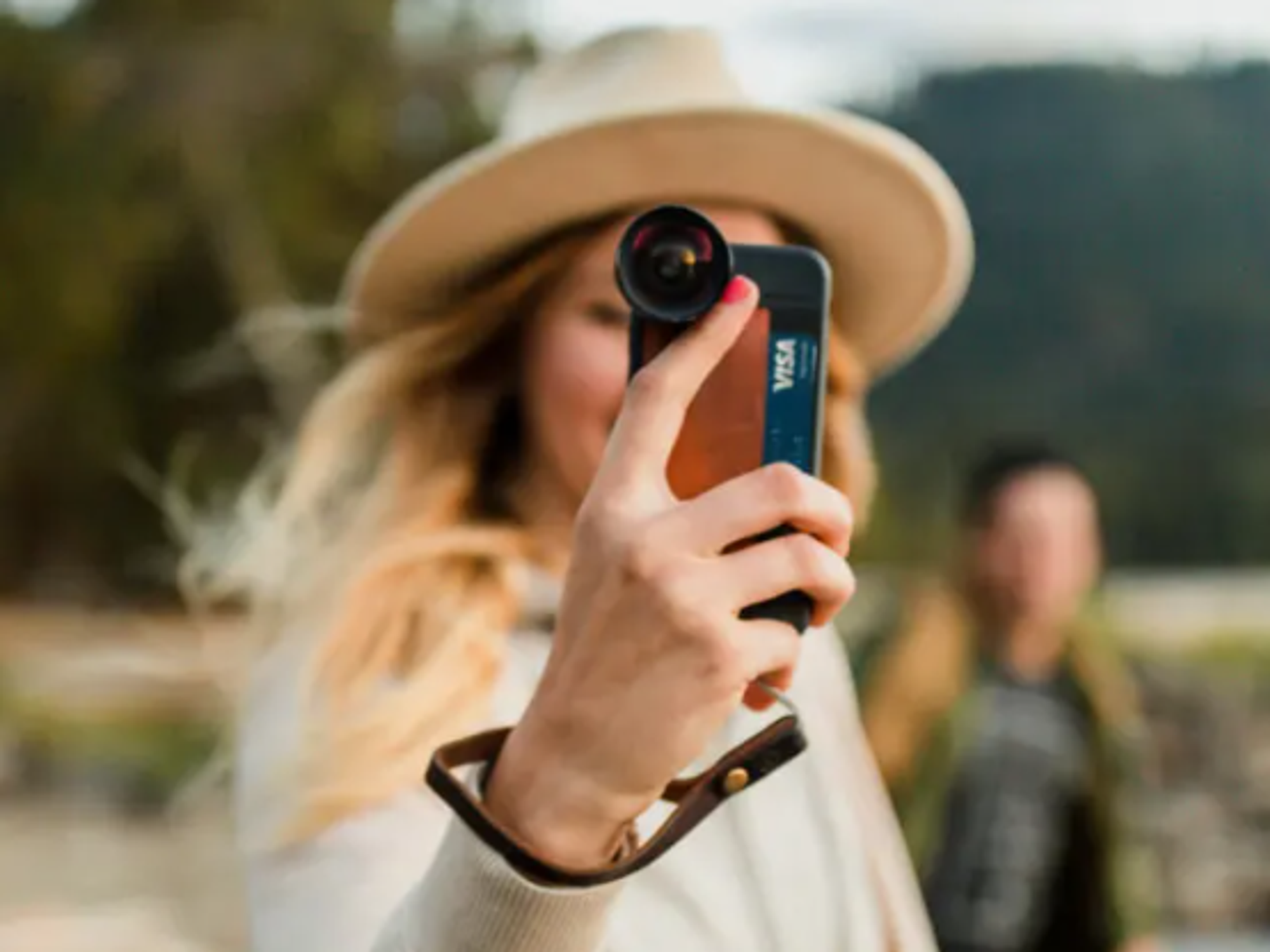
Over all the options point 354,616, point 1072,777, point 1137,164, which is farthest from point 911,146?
point 1137,164

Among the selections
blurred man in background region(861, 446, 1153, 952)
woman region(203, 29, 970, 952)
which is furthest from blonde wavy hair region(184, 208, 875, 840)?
blurred man in background region(861, 446, 1153, 952)

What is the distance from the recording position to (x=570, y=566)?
2.43ft

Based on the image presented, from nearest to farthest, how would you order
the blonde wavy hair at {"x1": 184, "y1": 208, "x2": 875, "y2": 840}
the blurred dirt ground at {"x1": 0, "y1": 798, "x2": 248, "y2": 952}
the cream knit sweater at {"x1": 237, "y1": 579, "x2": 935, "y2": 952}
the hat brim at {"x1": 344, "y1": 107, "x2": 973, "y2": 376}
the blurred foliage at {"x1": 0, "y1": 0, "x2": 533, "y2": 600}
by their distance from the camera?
the cream knit sweater at {"x1": 237, "y1": 579, "x2": 935, "y2": 952} < the blonde wavy hair at {"x1": 184, "y1": 208, "x2": 875, "y2": 840} < the hat brim at {"x1": 344, "y1": 107, "x2": 973, "y2": 376} < the blurred dirt ground at {"x1": 0, "y1": 798, "x2": 248, "y2": 952} < the blurred foliage at {"x1": 0, "y1": 0, "x2": 533, "y2": 600}

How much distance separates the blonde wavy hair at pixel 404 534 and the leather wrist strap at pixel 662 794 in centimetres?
32

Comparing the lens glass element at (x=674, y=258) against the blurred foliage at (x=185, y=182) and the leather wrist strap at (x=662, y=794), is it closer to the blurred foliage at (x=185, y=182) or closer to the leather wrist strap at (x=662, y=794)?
the leather wrist strap at (x=662, y=794)

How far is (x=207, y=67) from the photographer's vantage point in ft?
32.2

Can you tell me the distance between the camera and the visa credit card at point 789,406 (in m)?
0.82

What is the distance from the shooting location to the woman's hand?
0.71 meters

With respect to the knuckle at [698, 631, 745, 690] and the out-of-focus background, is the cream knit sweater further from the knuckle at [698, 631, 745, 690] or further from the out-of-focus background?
the out-of-focus background

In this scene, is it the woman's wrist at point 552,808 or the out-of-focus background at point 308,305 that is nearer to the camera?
the woman's wrist at point 552,808

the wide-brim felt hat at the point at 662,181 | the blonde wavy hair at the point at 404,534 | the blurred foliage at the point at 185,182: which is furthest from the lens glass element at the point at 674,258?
the blurred foliage at the point at 185,182

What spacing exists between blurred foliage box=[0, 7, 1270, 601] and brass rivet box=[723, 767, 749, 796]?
743cm

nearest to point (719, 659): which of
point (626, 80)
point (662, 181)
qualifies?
point (662, 181)

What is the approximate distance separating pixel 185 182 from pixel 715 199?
9.34m
